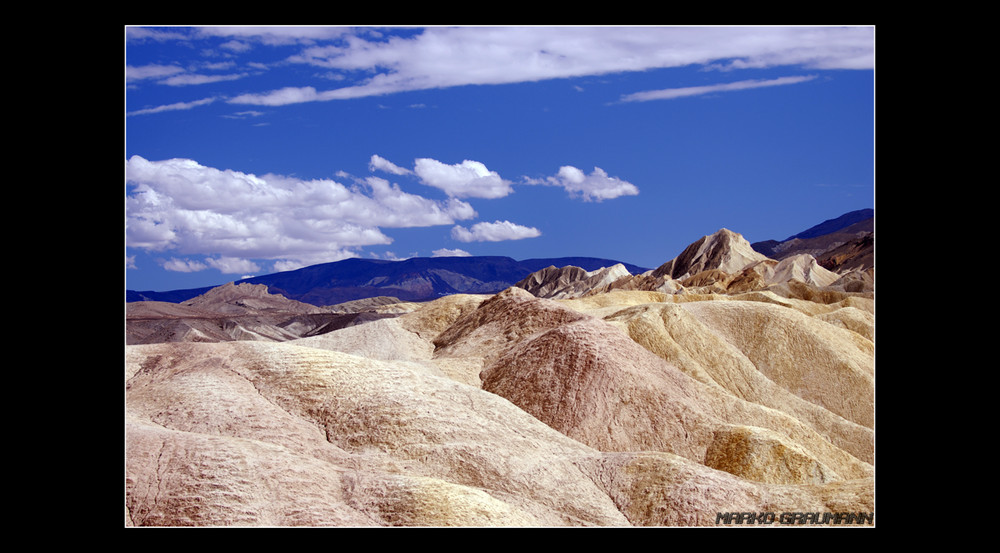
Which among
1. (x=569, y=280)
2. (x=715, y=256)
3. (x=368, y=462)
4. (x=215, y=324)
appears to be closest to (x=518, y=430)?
(x=368, y=462)

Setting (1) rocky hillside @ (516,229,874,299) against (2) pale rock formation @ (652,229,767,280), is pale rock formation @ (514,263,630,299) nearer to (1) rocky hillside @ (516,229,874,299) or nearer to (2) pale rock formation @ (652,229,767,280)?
(1) rocky hillside @ (516,229,874,299)

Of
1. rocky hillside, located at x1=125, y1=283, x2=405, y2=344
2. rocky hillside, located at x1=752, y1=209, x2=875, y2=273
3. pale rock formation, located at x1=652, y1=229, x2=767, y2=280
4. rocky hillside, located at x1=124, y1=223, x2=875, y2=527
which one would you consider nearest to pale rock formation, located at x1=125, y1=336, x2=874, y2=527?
rocky hillside, located at x1=124, y1=223, x2=875, y2=527

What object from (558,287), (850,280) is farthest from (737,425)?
(558,287)

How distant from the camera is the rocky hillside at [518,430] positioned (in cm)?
1160

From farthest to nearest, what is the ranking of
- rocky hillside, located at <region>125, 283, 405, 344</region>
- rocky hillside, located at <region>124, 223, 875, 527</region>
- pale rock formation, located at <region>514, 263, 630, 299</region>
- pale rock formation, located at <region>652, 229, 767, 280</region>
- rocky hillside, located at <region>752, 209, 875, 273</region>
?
pale rock formation, located at <region>514, 263, 630, 299</region>, pale rock formation, located at <region>652, 229, 767, 280</region>, rocky hillside, located at <region>752, 209, 875, 273</region>, rocky hillside, located at <region>125, 283, 405, 344</region>, rocky hillside, located at <region>124, 223, 875, 527</region>

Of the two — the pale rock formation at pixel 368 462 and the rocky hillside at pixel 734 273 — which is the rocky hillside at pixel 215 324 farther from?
the rocky hillside at pixel 734 273

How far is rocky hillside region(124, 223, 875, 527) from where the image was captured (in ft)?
38.1

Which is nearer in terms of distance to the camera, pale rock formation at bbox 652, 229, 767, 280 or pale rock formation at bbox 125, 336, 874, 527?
pale rock formation at bbox 125, 336, 874, 527

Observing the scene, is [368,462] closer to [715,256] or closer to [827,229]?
[715,256]

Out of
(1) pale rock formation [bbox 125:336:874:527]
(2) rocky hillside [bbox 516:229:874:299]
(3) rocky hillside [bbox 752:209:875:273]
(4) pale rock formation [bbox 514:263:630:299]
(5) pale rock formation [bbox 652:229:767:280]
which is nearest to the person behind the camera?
(1) pale rock formation [bbox 125:336:874:527]

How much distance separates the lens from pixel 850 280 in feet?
192

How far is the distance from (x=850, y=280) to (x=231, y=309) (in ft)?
214
